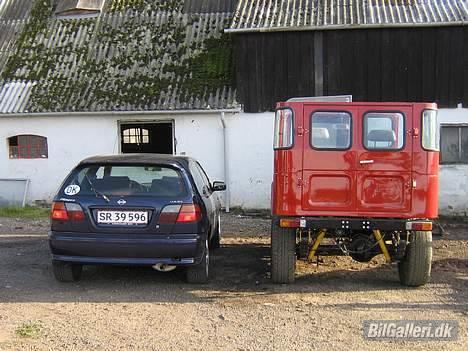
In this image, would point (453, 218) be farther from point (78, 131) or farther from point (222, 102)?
point (78, 131)

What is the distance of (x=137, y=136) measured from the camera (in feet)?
53.8

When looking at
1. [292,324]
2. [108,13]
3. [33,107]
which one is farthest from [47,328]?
[108,13]

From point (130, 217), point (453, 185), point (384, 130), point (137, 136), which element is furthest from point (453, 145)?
point (130, 217)

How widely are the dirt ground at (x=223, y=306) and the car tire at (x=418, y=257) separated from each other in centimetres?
18

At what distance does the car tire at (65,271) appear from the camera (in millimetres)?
6090

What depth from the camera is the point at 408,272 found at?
6.03 metres

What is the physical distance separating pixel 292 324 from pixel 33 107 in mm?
10419

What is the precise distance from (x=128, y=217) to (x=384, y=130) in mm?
2942

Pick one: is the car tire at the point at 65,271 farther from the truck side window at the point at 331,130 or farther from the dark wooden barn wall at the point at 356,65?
the dark wooden barn wall at the point at 356,65

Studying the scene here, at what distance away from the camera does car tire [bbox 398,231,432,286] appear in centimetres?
592

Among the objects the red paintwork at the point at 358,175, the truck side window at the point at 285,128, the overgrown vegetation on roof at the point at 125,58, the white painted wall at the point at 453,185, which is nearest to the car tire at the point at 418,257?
the red paintwork at the point at 358,175

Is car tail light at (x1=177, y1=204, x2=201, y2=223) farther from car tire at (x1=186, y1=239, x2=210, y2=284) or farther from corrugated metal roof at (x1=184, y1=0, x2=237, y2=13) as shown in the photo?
corrugated metal roof at (x1=184, y1=0, x2=237, y2=13)

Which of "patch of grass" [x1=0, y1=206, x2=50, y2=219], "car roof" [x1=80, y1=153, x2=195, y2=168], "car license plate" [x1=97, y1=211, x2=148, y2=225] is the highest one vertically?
"car roof" [x1=80, y1=153, x2=195, y2=168]

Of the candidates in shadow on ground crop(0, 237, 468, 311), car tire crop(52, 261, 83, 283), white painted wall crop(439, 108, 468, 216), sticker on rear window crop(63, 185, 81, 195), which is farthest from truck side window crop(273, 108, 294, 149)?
white painted wall crop(439, 108, 468, 216)
